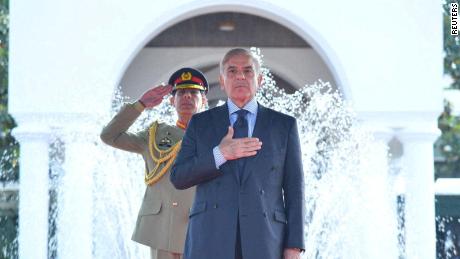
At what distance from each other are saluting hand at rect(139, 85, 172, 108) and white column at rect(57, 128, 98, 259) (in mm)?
4426

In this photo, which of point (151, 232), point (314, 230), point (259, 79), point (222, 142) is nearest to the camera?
point (222, 142)

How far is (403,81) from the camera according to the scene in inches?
343

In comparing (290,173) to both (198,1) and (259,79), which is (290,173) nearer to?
(259,79)

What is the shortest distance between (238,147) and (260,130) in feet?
0.59

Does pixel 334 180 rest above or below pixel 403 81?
below

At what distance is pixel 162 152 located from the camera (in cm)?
420

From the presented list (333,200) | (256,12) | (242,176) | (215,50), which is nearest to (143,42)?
(256,12)

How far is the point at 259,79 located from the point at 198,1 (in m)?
5.63

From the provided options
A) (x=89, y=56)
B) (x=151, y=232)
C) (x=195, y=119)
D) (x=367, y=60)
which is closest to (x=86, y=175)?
(x=89, y=56)

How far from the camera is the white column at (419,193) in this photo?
8555 millimetres

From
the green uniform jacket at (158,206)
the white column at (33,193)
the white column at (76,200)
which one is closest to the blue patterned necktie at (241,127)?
the green uniform jacket at (158,206)

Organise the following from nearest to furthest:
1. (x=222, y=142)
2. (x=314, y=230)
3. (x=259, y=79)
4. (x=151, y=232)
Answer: (x=222, y=142) < (x=259, y=79) < (x=151, y=232) < (x=314, y=230)

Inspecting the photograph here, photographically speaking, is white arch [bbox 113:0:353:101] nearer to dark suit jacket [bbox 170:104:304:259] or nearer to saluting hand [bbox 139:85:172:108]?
saluting hand [bbox 139:85:172:108]

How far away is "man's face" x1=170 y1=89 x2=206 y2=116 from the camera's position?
13.8 ft
